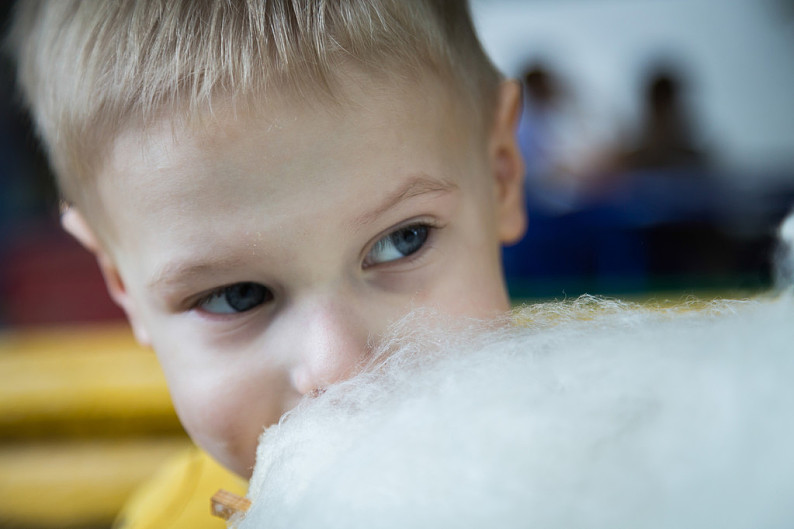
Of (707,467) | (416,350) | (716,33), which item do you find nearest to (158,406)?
(416,350)

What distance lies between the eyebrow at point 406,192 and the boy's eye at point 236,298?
4.4 inches

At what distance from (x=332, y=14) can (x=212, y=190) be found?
18 centimetres

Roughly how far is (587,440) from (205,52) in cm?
41

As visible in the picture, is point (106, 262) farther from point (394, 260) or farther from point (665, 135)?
point (665, 135)

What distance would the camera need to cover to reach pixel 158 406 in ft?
3.92

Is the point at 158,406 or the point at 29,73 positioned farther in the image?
the point at 158,406

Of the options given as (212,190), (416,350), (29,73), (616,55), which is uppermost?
(616,55)

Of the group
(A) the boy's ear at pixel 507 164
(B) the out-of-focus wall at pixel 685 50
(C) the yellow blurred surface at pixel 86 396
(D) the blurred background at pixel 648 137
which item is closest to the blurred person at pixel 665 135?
(D) the blurred background at pixel 648 137

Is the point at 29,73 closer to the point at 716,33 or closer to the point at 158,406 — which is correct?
the point at 158,406

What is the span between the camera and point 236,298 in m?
0.57

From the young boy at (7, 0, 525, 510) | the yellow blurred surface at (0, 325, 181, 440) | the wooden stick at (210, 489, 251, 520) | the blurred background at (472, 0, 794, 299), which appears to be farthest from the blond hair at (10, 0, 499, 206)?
the blurred background at (472, 0, 794, 299)

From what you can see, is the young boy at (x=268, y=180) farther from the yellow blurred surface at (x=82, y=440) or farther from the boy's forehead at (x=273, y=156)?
the yellow blurred surface at (x=82, y=440)

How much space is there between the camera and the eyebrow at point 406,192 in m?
0.50

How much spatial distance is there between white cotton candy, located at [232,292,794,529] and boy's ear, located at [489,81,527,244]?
1.26ft
